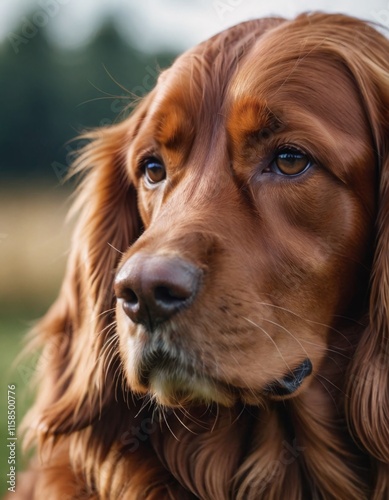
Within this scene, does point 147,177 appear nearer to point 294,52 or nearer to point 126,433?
point 294,52

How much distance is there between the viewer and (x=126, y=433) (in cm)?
316

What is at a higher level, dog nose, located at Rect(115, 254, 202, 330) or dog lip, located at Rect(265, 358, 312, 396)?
dog nose, located at Rect(115, 254, 202, 330)

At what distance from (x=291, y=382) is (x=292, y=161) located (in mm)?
800

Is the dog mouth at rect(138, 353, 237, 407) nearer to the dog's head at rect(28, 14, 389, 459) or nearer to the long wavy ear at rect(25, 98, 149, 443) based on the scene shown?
the dog's head at rect(28, 14, 389, 459)

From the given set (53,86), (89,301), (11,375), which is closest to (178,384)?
(89,301)

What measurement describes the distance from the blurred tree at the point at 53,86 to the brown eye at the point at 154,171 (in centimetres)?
1451

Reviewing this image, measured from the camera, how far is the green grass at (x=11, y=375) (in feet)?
13.9

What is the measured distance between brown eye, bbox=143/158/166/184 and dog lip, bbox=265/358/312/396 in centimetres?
98

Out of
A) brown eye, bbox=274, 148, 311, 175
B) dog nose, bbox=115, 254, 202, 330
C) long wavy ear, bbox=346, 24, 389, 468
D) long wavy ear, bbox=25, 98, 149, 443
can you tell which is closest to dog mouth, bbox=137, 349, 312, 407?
dog nose, bbox=115, 254, 202, 330

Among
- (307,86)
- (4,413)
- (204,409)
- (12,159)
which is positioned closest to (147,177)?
(307,86)

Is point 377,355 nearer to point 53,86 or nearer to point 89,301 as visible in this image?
point 89,301

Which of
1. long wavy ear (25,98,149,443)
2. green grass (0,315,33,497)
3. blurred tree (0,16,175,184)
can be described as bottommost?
blurred tree (0,16,175,184)

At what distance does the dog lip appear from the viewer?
8.59 ft

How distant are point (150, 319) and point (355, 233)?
90 cm
